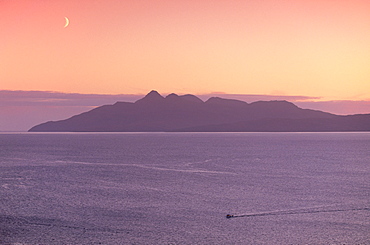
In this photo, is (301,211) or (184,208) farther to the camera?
(184,208)

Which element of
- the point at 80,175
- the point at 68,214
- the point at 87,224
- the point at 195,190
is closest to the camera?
the point at 87,224

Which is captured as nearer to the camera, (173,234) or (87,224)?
(173,234)

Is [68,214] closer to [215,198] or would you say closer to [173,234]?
[173,234]

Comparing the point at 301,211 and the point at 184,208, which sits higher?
the point at 301,211

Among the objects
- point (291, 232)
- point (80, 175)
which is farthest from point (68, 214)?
point (80, 175)

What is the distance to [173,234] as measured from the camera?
104 ft

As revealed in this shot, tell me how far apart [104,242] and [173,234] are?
5.01m

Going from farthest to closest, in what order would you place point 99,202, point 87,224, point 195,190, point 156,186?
point 156,186, point 195,190, point 99,202, point 87,224

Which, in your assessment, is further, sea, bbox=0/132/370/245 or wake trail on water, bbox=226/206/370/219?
wake trail on water, bbox=226/206/370/219

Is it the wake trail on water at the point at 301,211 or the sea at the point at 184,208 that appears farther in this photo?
the wake trail on water at the point at 301,211

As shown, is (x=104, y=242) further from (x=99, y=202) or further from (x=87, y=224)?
(x=99, y=202)

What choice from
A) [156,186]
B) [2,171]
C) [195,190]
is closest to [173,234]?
[195,190]

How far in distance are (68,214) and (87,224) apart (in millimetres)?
4788

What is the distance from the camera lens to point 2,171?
7425 centimetres
